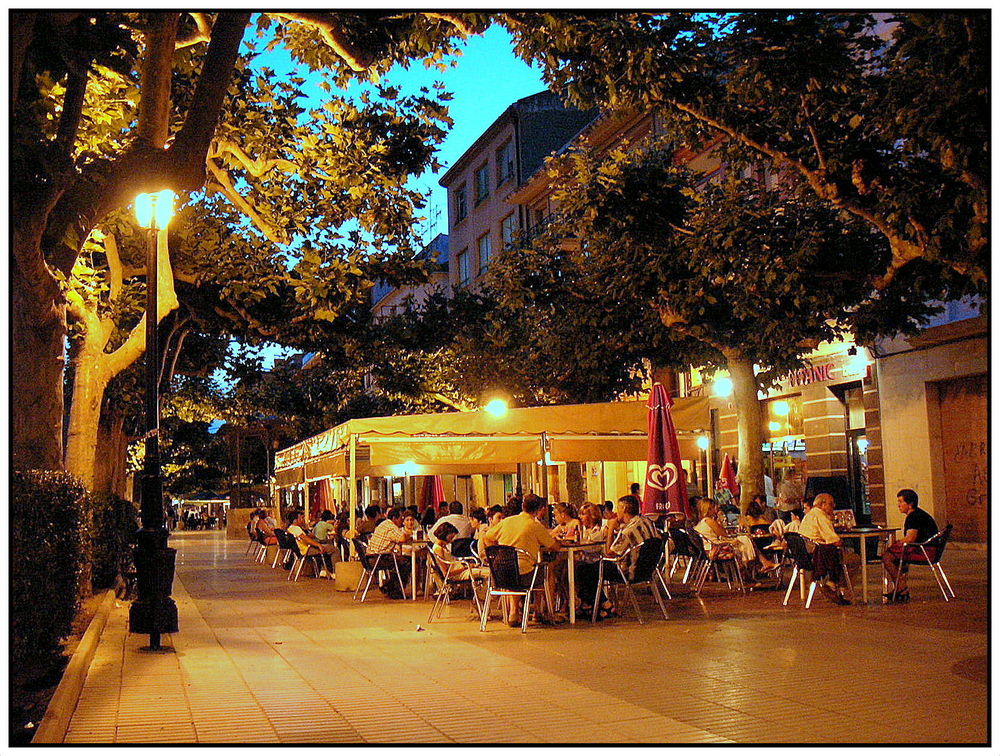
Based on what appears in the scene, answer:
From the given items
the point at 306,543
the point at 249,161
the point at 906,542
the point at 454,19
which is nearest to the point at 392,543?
the point at 306,543

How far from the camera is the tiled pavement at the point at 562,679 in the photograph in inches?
244

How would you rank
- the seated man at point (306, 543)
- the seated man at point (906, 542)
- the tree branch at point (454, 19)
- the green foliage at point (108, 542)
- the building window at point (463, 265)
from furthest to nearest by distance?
1. the building window at point (463, 265)
2. the seated man at point (306, 543)
3. the green foliage at point (108, 542)
4. the seated man at point (906, 542)
5. the tree branch at point (454, 19)

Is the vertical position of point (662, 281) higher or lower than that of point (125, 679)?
higher

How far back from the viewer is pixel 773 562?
48.3ft

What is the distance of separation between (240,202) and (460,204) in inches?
1477

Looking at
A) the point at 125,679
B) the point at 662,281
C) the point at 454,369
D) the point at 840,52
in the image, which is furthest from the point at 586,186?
the point at 454,369

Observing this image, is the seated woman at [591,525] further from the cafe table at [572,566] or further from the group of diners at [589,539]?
the cafe table at [572,566]

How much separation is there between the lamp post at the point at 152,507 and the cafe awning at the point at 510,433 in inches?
147

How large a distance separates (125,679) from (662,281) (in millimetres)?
9560

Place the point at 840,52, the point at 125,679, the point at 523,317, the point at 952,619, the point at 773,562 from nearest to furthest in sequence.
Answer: the point at 125,679, the point at 952,619, the point at 840,52, the point at 773,562, the point at 523,317

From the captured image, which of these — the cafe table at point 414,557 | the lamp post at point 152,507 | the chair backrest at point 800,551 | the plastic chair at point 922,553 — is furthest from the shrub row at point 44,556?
the plastic chair at point 922,553

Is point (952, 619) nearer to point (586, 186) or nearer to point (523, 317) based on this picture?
point (586, 186)

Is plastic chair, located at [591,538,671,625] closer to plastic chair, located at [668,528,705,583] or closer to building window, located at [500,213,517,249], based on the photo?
plastic chair, located at [668,528,705,583]

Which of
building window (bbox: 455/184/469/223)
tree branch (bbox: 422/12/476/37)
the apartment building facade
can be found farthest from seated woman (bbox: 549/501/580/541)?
building window (bbox: 455/184/469/223)
